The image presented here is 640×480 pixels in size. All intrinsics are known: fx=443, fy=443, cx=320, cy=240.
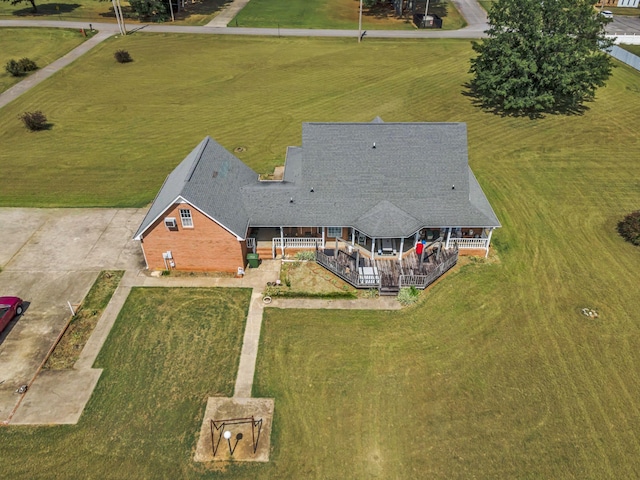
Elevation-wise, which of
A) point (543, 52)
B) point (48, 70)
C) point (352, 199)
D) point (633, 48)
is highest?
point (543, 52)

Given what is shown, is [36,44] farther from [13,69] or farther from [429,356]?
[429,356]

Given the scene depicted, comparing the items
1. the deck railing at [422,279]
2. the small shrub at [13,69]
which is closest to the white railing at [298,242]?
the deck railing at [422,279]

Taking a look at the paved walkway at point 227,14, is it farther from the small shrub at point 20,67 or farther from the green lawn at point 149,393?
the green lawn at point 149,393

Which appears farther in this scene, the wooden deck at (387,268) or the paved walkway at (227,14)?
the paved walkway at (227,14)

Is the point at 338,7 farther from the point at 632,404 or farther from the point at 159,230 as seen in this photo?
the point at 632,404

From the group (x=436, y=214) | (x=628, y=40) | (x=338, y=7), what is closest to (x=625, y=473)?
(x=436, y=214)

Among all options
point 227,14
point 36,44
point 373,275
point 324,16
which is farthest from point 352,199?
point 227,14

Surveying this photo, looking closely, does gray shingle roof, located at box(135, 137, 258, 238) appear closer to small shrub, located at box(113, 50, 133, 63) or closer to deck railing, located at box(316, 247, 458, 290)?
deck railing, located at box(316, 247, 458, 290)

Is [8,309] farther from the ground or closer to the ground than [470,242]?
farther from the ground
